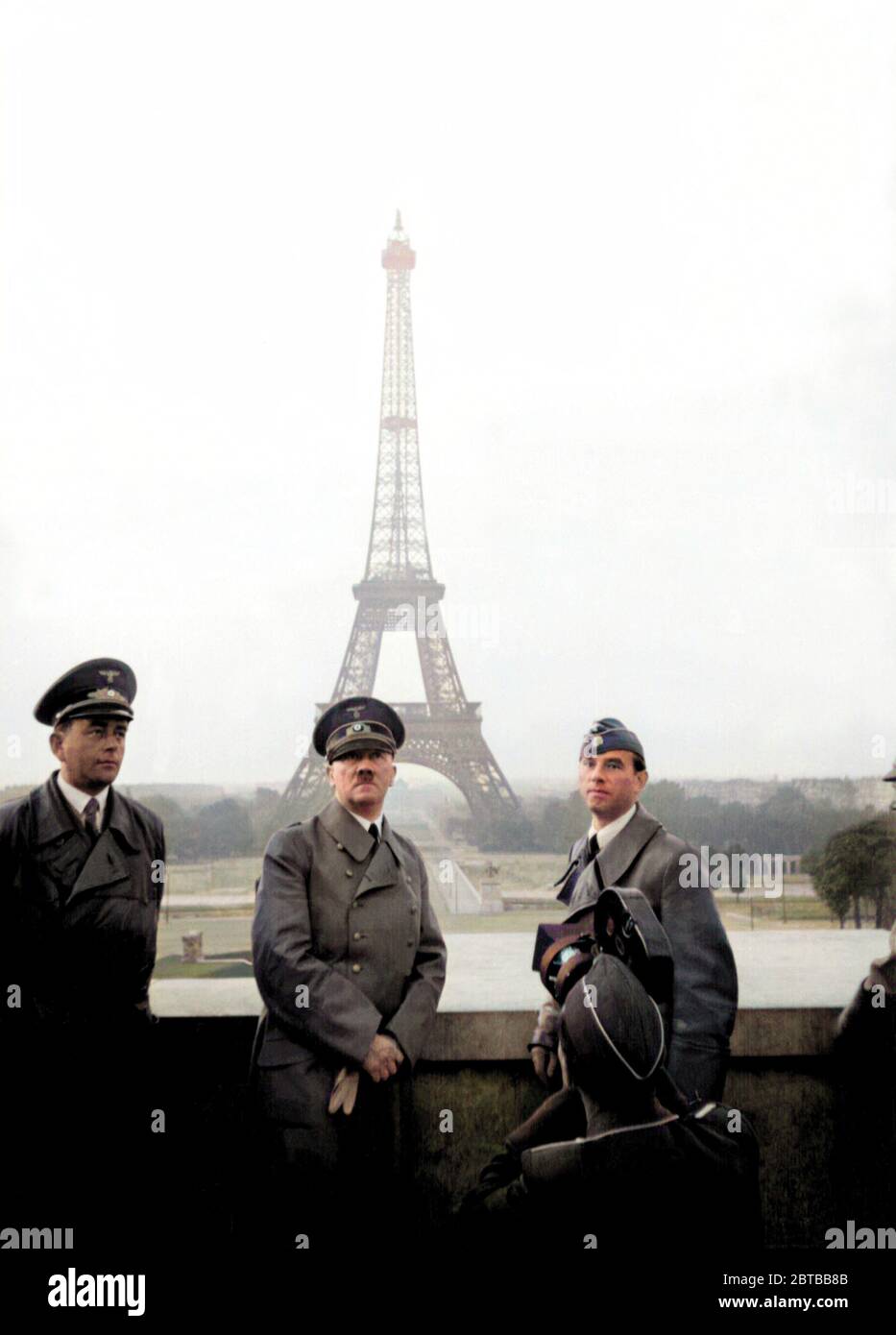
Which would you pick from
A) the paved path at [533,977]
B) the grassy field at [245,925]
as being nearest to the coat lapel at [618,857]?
the paved path at [533,977]

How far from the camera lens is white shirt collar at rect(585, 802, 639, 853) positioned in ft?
9.59

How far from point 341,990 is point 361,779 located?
49cm

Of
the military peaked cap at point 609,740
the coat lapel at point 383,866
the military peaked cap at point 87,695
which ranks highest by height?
the military peaked cap at point 87,695

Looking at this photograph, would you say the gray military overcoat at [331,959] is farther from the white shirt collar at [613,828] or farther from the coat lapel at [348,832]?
the white shirt collar at [613,828]

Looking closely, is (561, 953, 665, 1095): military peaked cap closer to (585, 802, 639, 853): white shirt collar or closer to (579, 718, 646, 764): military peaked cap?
(585, 802, 639, 853): white shirt collar

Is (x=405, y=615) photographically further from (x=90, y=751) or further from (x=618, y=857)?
(x=618, y=857)

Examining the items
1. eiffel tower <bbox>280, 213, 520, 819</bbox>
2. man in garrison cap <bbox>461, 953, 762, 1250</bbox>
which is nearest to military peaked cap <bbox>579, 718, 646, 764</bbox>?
man in garrison cap <bbox>461, 953, 762, 1250</bbox>

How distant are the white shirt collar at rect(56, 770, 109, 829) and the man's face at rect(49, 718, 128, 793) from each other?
0.01m

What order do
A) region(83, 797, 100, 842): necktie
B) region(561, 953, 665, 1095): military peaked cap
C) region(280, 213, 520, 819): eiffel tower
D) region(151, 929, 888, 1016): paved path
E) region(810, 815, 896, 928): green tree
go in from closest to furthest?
region(561, 953, 665, 1095): military peaked cap < region(83, 797, 100, 842): necktie < region(151, 929, 888, 1016): paved path < region(810, 815, 896, 928): green tree < region(280, 213, 520, 819): eiffel tower

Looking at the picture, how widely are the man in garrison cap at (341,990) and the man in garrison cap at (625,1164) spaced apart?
37 cm

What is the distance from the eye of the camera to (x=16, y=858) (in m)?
3.01

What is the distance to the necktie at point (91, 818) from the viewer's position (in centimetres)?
305
